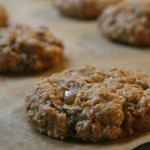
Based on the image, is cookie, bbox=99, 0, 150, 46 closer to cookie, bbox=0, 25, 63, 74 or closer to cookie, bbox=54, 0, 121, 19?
cookie, bbox=54, 0, 121, 19

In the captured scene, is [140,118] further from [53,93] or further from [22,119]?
A: [22,119]

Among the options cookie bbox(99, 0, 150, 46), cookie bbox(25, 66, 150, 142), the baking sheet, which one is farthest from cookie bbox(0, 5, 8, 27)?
cookie bbox(25, 66, 150, 142)

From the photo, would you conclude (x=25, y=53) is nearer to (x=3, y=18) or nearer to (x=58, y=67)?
(x=58, y=67)

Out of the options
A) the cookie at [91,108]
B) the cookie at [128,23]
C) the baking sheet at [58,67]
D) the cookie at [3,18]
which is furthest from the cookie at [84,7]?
the cookie at [91,108]

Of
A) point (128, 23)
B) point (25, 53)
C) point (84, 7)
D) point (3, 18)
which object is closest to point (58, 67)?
point (25, 53)

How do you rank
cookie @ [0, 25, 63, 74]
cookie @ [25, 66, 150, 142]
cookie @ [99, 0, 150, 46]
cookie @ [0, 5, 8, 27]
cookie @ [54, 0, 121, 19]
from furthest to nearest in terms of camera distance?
cookie @ [54, 0, 121, 19] → cookie @ [0, 5, 8, 27] → cookie @ [99, 0, 150, 46] → cookie @ [0, 25, 63, 74] → cookie @ [25, 66, 150, 142]
